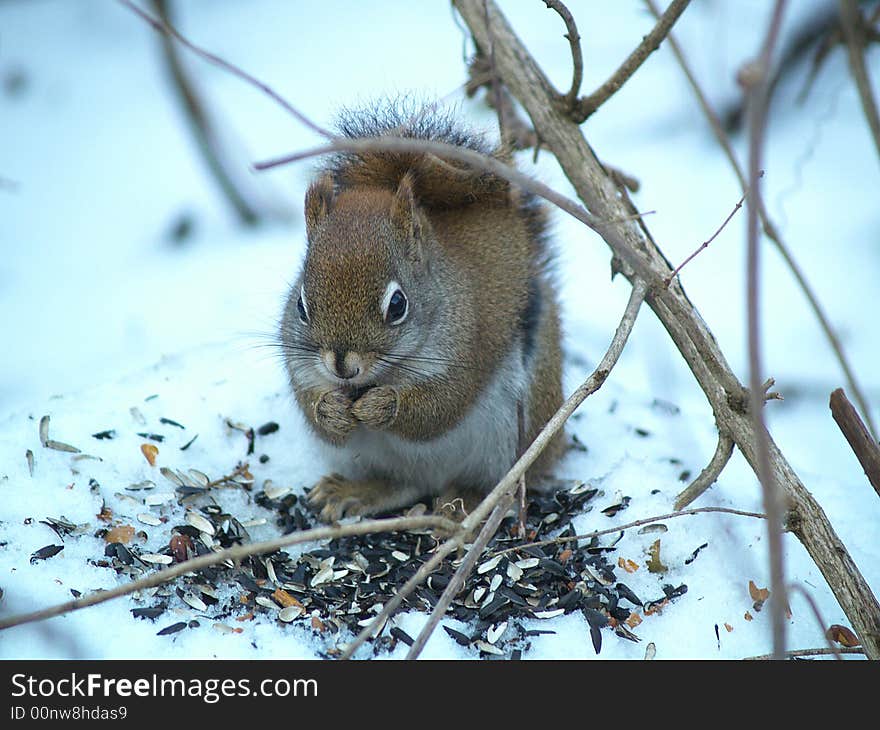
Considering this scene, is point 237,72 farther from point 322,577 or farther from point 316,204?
point 322,577

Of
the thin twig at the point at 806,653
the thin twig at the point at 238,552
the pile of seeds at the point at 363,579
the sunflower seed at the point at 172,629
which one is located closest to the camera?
the thin twig at the point at 238,552

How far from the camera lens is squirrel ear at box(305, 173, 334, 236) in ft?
7.11

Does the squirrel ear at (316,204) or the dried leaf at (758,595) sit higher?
the squirrel ear at (316,204)

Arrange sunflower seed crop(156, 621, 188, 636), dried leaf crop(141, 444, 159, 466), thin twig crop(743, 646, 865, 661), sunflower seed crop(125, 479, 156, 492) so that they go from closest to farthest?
thin twig crop(743, 646, 865, 661) → sunflower seed crop(156, 621, 188, 636) → sunflower seed crop(125, 479, 156, 492) → dried leaf crop(141, 444, 159, 466)

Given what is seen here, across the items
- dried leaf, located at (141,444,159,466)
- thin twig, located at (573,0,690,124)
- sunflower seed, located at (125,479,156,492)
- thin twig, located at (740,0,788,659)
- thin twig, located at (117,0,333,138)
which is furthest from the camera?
dried leaf, located at (141,444,159,466)

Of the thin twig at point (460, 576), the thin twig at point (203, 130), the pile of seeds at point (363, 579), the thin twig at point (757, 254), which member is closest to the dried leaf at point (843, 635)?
the pile of seeds at point (363, 579)

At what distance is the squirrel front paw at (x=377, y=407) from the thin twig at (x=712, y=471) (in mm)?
649

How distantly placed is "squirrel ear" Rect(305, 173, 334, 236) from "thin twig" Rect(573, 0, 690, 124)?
666mm

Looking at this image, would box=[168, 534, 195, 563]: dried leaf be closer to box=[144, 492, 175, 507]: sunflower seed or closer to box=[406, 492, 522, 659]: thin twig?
box=[144, 492, 175, 507]: sunflower seed

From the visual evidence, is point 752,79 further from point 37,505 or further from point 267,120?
point 267,120

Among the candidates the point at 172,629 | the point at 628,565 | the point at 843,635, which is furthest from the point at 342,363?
the point at 843,635

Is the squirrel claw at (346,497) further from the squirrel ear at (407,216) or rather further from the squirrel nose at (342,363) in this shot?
the squirrel ear at (407,216)

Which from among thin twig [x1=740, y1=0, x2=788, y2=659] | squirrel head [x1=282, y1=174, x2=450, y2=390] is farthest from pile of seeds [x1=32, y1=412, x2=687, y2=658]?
thin twig [x1=740, y1=0, x2=788, y2=659]

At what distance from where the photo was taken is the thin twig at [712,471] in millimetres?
1965
